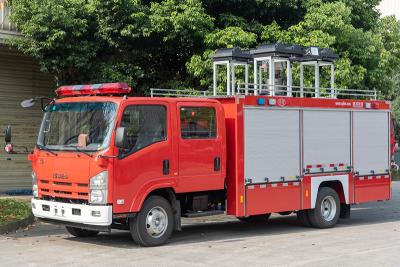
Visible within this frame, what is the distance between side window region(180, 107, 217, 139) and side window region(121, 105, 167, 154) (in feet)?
1.40

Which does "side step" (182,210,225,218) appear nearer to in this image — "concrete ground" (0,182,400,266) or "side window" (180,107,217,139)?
"concrete ground" (0,182,400,266)

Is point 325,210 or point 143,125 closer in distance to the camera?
point 143,125

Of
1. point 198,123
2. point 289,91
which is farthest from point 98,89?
point 289,91

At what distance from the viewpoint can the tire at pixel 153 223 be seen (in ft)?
35.1

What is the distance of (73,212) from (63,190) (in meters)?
0.42

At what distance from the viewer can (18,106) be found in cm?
2023

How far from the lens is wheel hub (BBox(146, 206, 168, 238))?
35.6 feet

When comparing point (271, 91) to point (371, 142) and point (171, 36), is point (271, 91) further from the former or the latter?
point (171, 36)

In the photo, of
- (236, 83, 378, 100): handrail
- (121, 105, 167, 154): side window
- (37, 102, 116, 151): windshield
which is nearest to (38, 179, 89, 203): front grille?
(37, 102, 116, 151): windshield

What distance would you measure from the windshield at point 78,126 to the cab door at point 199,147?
132 centimetres

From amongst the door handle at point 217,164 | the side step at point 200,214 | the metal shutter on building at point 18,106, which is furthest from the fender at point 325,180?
the metal shutter on building at point 18,106

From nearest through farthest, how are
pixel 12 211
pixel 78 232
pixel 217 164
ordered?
pixel 217 164, pixel 78 232, pixel 12 211

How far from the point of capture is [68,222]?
1071cm

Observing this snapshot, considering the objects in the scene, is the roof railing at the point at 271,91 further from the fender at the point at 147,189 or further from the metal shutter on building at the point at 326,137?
the fender at the point at 147,189
